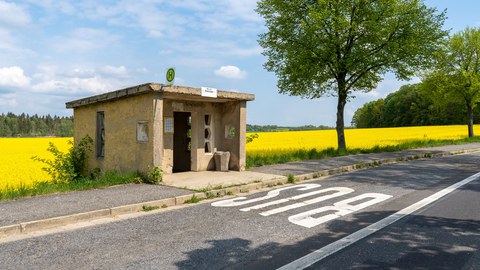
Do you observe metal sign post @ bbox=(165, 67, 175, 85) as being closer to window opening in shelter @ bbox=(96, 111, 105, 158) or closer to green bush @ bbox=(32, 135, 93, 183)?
window opening in shelter @ bbox=(96, 111, 105, 158)

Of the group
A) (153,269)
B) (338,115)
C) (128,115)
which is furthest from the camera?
(338,115)

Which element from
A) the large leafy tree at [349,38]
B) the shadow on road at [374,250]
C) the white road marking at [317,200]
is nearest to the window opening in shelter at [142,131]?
the white road marking at [317,200]

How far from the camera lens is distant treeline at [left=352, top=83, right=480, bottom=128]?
7719 cm

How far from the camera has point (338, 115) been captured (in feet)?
73.2

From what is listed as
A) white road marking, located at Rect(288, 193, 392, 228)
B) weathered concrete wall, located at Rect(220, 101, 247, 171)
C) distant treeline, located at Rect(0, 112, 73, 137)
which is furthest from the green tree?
white road marking, located at Rect(288, 193, 392, 228)

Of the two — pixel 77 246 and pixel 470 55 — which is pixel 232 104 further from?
pixel 470 55

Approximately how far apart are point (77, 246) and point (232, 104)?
8506mm

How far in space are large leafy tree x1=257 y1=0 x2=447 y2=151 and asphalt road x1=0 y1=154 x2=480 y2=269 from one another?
41.6 feet

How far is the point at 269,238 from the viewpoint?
533cm

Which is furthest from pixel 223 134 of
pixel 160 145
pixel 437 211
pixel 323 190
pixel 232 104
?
pixel 437 211

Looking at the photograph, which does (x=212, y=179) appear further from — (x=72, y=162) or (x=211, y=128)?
(x=72, y=162)

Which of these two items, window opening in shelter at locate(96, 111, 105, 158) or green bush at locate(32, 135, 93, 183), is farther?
green bush at locate(32, 135, 93, 183)

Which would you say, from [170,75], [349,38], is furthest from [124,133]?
[349,38]

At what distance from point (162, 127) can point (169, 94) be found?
0.98 m
